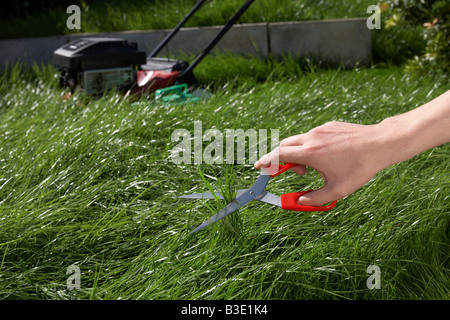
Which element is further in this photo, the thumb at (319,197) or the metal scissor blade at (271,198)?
the metal scissor blade at (271,198)

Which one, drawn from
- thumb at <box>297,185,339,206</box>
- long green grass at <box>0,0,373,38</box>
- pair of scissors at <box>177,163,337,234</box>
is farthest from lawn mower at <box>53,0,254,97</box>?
thumb at <box>297,185,339,206</box>

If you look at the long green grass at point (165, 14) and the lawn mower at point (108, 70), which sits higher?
the long green grass at point (165, 14)

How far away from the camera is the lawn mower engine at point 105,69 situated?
3.56 meters

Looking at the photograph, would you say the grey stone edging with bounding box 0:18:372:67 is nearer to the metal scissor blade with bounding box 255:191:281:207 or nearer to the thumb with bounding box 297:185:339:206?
the metal scissor blade with bounding box 255:191:281:207

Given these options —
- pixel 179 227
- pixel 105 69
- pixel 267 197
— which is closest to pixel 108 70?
pixel 105 69

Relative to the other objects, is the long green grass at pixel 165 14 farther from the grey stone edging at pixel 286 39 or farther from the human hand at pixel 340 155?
the human hand at pixel 340 155

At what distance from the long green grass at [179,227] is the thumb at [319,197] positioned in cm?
39

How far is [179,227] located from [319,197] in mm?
833

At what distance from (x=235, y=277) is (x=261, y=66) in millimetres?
3105

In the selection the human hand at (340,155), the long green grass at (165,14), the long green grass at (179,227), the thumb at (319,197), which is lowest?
the long green grass at (179,227)

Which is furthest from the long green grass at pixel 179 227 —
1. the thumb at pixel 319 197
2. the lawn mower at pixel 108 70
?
the lawn mower at pixel 108 70

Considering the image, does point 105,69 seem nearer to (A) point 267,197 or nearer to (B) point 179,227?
(B) point 179,227

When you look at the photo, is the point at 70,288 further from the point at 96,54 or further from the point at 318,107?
the point at 96,54
